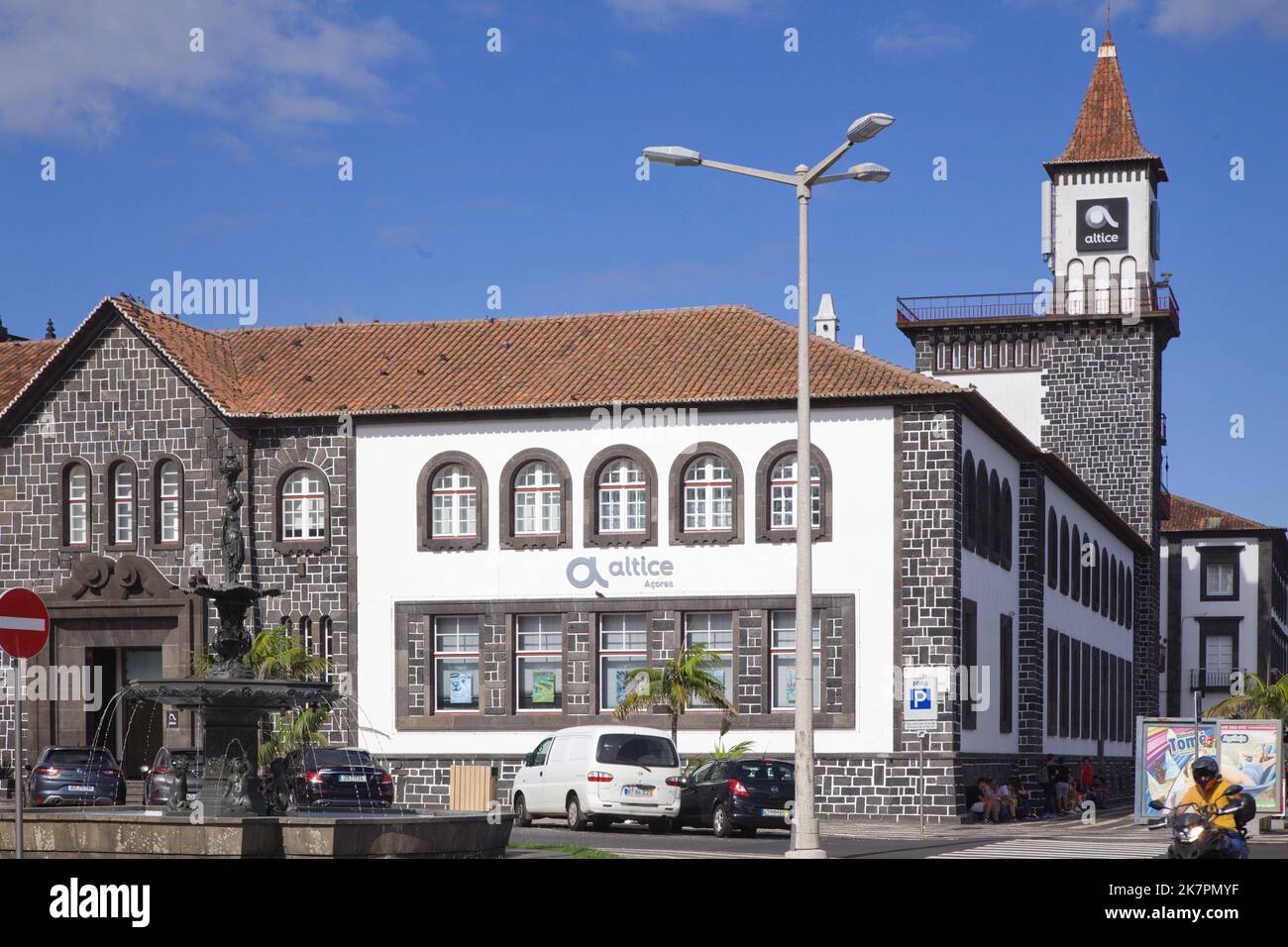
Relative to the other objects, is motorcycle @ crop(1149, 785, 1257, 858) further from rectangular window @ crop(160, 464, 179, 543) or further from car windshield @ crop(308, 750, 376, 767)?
rectangular window @ crop(160, 464, 179, 543)

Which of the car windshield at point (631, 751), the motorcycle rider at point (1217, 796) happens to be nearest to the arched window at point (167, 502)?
the car windshield at point (631, 751)

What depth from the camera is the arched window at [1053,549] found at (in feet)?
174

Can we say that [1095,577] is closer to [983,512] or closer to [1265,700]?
[1265,700]

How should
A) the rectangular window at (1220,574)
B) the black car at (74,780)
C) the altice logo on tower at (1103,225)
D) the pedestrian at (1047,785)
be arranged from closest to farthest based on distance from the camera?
the black car at (74,780) → the pedestrian at (1047,785) → the altice logo on tower at (1103,225) → the rectangular window at (1220,574)

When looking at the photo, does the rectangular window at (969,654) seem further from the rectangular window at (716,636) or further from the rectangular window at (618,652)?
the rectangular window at (618,652)

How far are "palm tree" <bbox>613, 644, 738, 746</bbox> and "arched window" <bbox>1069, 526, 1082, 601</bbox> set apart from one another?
18.5 metres

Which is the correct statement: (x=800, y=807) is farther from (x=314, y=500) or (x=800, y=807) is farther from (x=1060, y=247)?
(x=1060, y=247)

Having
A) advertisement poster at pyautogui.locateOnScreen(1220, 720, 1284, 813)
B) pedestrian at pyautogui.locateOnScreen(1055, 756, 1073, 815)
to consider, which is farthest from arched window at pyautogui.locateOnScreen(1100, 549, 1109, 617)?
advertisement poster at pyautogui.locateOnScreen(1220, 720, 1284, 813)

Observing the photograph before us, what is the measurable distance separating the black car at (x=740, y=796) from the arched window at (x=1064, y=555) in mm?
23050

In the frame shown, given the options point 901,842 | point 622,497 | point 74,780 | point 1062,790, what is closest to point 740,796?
point 901,842

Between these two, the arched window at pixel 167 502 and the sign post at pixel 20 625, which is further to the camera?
the arched window at pixel 167 502

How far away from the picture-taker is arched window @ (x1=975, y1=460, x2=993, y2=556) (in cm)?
4481

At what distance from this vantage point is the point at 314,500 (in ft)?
151
